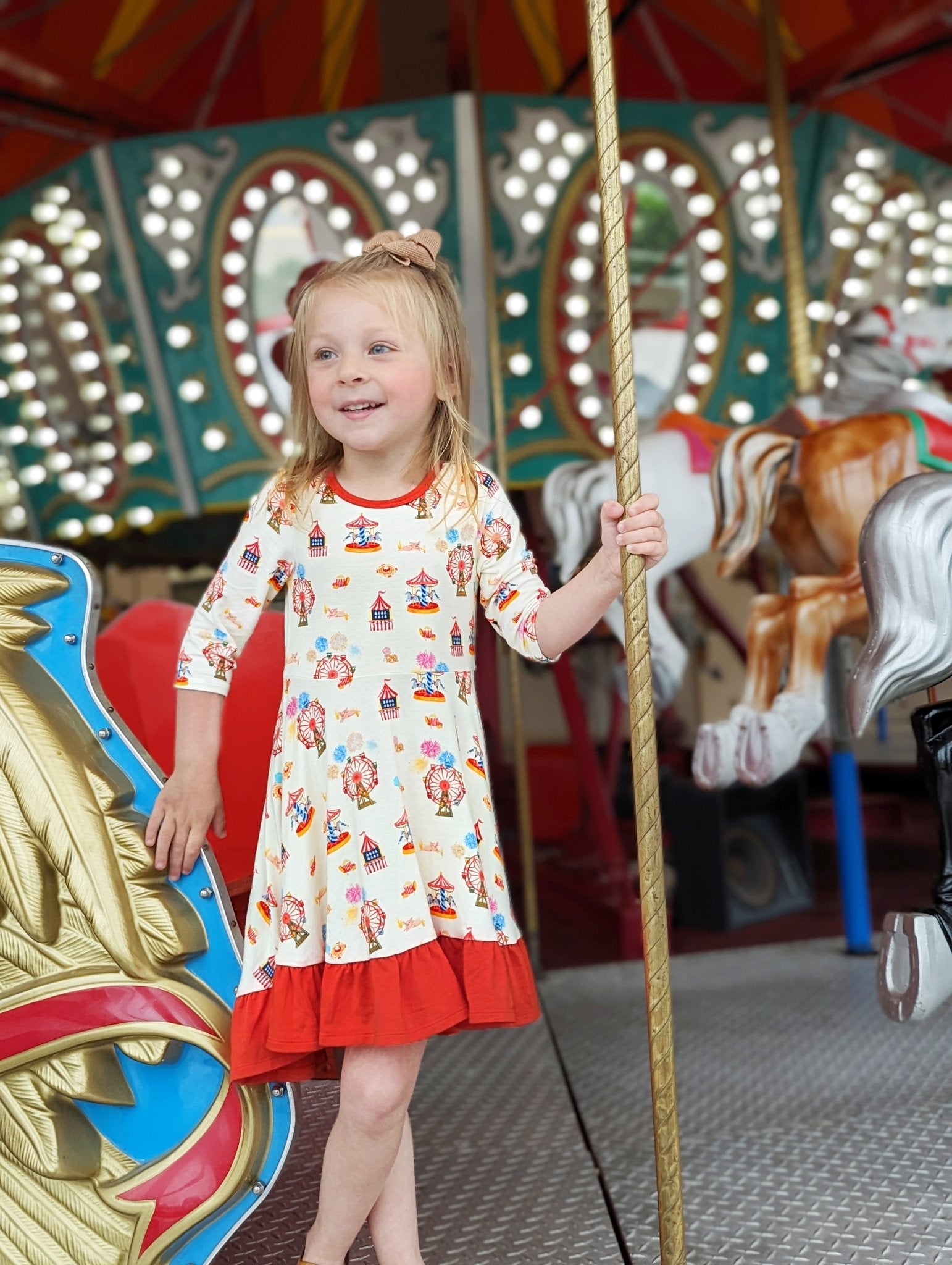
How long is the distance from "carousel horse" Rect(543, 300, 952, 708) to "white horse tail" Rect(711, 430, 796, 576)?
14 cm

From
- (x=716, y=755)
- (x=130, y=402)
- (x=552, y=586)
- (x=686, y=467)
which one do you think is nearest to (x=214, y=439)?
(x=130, y=402)

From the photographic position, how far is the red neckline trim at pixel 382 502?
117cm

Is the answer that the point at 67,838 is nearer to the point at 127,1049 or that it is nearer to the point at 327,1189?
the point at 127,1049

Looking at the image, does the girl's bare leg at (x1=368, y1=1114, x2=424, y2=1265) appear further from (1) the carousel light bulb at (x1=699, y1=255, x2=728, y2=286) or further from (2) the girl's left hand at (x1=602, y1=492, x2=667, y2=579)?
(1) the carousel light bulb at (x1=699, y1=255, x2=728, y2=286)

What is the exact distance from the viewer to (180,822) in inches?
45.4

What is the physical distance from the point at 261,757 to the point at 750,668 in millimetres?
1129

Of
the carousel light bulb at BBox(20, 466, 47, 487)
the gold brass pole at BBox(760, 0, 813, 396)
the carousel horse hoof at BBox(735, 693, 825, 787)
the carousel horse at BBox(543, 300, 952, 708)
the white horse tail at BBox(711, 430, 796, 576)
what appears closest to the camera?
the carousel horse hoof at BBox(735, 693, 825, 787)

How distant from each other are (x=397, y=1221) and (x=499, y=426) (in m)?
1.95

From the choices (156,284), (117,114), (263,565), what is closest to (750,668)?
(263,565)

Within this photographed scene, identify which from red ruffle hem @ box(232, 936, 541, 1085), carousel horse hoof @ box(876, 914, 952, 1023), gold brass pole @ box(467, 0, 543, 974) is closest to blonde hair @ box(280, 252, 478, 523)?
red ruffle hem @ box(232, 936, 541, 1085)

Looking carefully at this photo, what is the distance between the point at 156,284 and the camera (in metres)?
3.18

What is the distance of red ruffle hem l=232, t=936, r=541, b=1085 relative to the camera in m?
1.07

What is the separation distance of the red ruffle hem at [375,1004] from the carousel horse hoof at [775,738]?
41.8 inches

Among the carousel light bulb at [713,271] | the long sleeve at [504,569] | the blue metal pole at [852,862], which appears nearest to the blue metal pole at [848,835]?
the blue metal pole at [852,862]
